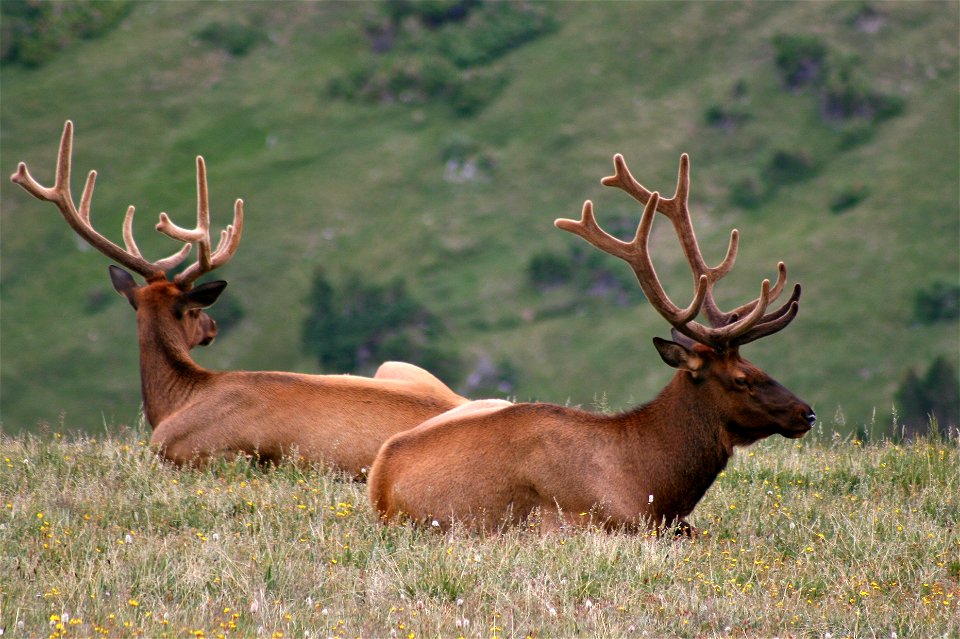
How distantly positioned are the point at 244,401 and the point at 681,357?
3.51 meters

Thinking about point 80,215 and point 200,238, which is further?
point 80,215

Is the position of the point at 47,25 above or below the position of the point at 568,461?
below

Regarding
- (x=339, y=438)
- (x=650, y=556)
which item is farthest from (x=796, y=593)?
(x=339, y=438)

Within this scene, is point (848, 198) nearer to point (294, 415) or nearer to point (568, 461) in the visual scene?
point (294, 415)

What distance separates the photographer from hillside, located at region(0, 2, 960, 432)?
245 feet

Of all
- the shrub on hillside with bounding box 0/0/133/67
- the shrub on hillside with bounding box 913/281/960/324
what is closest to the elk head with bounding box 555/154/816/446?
the shrub on hillside with bounding box 913/281/960/324

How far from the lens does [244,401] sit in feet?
34.5

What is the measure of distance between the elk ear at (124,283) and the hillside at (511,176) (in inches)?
2163

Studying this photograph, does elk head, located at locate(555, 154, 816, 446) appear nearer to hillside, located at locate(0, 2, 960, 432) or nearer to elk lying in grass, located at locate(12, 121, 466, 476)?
elk lying in grass, located at locate(12, 121, 466, 476)

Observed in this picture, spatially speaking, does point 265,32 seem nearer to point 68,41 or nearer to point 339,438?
point 68,41

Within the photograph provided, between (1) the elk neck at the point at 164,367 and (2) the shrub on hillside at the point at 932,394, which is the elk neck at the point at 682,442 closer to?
(1) the elk neck at the point at 164,367

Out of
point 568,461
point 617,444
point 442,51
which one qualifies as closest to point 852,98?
point 442,51

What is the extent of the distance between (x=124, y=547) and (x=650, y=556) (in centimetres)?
268

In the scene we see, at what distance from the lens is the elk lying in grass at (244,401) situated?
1016cm
